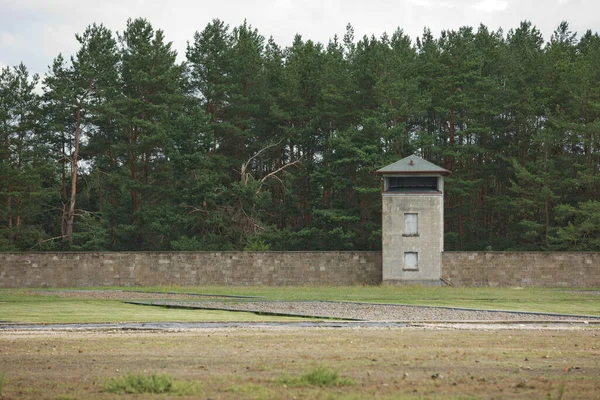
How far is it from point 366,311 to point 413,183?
22651mm

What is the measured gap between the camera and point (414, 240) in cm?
5069

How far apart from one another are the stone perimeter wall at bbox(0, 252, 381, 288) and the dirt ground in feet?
99.2

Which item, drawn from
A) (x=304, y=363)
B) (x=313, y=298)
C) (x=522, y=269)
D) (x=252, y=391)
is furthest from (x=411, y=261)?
(x=252, y=391)

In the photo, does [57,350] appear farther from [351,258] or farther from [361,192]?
[361,192]

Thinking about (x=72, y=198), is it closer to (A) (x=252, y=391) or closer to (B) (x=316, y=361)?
(B) (x=316, y=361)

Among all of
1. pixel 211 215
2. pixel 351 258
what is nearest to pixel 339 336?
pixel 351 258

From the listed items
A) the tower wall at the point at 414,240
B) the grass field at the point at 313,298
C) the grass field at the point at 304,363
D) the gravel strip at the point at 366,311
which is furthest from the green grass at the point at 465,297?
the grass field at the point at 304,363

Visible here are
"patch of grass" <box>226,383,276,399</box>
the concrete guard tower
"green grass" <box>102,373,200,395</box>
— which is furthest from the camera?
the concrete guard tower

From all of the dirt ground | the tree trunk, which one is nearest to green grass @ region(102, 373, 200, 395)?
the dirt ground

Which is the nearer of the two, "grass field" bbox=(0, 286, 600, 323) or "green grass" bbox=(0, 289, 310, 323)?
"green grass" bbox=(0, 289, 310, 323)

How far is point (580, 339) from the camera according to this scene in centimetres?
1986

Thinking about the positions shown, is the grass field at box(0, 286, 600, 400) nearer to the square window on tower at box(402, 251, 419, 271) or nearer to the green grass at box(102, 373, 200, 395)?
the green grass at box(102, 373, 200, 395)

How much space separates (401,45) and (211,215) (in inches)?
1111

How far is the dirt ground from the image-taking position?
11.9 m
